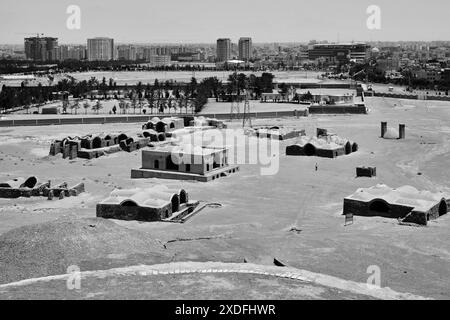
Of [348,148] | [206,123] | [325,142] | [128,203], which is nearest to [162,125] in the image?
[206,123]

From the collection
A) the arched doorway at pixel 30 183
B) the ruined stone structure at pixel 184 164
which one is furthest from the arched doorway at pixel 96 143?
the arched doorway at pixel 30 183

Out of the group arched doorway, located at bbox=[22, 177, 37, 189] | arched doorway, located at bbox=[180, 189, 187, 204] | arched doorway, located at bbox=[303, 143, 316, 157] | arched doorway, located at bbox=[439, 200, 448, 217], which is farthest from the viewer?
arched doorway, located at bbox=[303, 143, 316, 157]

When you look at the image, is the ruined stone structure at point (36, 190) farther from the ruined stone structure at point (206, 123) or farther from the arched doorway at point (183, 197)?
the ruined stone structure at point (206, 123)

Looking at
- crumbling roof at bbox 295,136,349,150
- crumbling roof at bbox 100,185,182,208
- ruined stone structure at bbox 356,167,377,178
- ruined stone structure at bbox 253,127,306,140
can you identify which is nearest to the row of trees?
ruined stone structure at bbox 253,127,306,140

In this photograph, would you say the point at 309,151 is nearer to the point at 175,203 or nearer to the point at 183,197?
the point at 183,197

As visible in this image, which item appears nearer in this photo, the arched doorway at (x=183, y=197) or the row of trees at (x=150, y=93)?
the arched doorway at (x=183, y=197)

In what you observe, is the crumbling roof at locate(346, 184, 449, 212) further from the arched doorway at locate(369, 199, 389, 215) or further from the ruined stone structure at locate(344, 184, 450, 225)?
the arched doorway at locate(369, 199, 389, 215)
